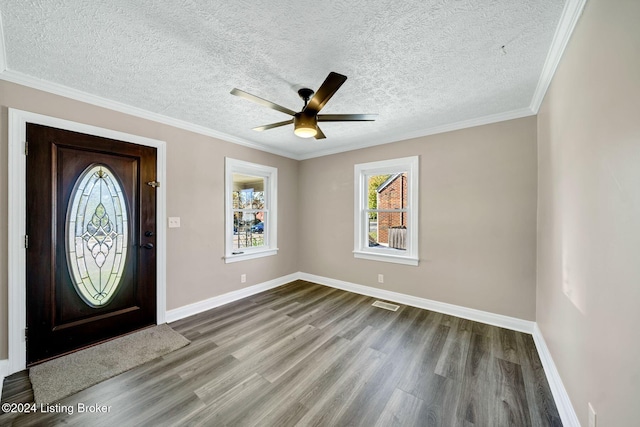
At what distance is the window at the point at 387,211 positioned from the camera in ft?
11.7

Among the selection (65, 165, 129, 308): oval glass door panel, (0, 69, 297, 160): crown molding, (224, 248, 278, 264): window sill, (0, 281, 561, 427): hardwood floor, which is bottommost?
(0, 281, 561, 427): hardwood floor

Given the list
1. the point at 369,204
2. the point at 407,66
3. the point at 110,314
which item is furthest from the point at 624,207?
the point at 110,314

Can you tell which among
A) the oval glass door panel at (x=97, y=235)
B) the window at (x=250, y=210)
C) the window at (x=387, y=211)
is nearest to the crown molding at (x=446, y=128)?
the window at (x=387, y=211)

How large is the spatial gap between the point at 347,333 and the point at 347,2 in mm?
2933

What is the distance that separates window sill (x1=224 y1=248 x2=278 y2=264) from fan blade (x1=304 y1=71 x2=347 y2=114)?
8.53 ft

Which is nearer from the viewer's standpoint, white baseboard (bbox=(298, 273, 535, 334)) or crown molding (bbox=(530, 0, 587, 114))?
crown molding (bbox=(530, 0, 587, 114))

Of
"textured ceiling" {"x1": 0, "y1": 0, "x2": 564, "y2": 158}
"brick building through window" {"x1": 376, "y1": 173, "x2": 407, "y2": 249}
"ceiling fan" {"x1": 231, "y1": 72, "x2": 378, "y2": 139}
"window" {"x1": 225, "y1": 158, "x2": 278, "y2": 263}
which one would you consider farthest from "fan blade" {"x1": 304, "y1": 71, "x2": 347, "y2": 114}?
"brick building through window" {"x1": 376, "y1": 173, "x2": 407, "y2": 249}

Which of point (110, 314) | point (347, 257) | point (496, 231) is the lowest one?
point (110, 314)

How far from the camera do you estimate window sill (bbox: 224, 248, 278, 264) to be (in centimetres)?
368

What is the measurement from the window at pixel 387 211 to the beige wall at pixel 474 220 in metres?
0.12

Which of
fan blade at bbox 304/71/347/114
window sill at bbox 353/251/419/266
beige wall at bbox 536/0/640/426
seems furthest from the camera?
window sill at bbox 353/251/419/266

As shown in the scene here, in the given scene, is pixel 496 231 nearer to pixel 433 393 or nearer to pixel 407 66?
pixel 433 393

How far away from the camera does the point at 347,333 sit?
8.97ft

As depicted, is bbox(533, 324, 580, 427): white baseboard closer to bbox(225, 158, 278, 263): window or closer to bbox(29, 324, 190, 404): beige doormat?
bbox(29, 324, 190, 404): beige doormat
